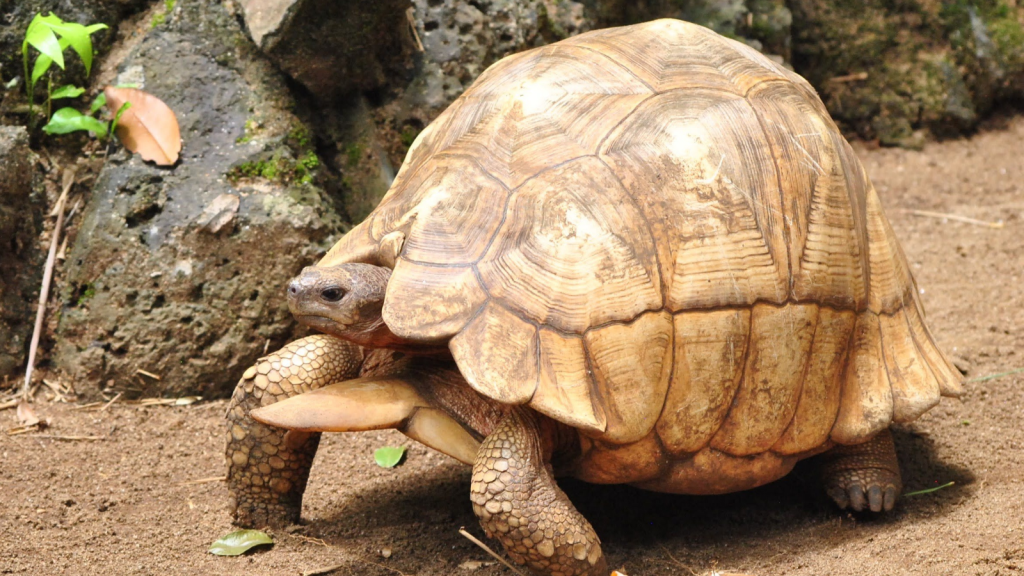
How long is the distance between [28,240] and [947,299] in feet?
14.5

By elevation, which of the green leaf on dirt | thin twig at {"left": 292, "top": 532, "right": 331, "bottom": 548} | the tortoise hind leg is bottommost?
the green leaf on dirt

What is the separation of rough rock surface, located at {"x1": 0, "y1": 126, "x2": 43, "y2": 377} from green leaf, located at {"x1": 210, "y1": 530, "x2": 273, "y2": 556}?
63.2 inches

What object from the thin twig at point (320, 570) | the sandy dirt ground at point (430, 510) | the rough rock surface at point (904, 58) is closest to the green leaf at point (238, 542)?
the sandy dirt ground at point (430, 510)

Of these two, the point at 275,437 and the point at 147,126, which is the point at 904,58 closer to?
the point at 147,126

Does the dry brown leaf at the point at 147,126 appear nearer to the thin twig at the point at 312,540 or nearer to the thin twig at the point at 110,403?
the thin twig at the point at 110,403

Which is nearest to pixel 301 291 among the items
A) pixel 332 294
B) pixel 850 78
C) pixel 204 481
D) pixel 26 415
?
pixel 332 294

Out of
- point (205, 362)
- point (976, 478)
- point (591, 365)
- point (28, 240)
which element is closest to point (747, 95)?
point (591, 365)

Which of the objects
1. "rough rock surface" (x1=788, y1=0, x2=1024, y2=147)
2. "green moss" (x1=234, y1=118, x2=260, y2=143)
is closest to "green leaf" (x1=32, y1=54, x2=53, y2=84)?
"green moss" (x1=234, y1=118, x2=260, y2=143)

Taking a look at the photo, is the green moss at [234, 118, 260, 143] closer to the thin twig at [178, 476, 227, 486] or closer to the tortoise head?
the thin twig at [178, 476, 227, 486]

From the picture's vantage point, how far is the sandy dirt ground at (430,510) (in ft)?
8.95

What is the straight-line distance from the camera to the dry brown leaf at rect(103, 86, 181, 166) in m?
3.94

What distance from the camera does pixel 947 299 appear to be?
15.8 ft

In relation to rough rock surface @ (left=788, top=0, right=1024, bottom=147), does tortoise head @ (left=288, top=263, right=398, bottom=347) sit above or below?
above

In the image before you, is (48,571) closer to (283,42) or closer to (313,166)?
(313,166)
